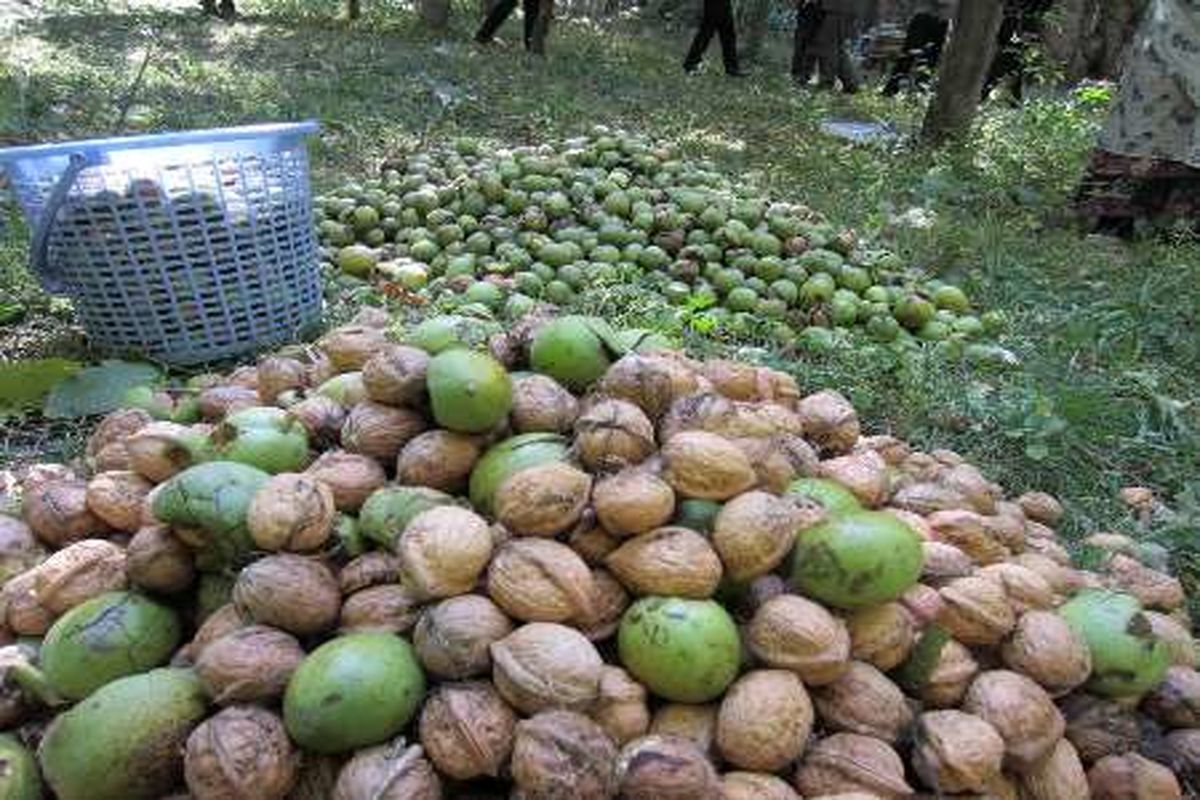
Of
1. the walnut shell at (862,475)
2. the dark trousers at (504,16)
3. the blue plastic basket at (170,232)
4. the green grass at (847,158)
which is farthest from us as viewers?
the dark trousers at (504,16)

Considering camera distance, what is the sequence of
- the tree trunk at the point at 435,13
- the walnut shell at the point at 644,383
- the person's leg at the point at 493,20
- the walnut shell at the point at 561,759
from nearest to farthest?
1. the walnut shell at the point at 561,759
2. the walnut shell at the point at 644,383
3. the person's leg at the point at 493,20
4. the tree trunk at the point at 435,13

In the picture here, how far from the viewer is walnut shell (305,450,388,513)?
215cm

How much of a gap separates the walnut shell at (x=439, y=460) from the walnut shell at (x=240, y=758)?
57cm

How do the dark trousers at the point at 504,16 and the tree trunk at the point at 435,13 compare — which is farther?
the tree trunk at the point at 435,13

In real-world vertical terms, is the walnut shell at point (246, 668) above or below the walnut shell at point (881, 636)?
below

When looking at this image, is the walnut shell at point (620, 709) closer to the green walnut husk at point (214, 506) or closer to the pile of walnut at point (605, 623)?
the pile of walnut at point (605, 623)

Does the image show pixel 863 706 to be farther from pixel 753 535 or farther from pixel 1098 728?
pixel 1098 728

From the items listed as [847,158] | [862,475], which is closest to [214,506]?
[862,475]

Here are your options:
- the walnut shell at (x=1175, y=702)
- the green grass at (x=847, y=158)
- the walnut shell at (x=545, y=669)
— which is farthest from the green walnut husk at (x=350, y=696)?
the green grass at (x=847, y=158)

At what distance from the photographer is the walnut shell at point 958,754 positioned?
5.96ft

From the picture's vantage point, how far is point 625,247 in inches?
203

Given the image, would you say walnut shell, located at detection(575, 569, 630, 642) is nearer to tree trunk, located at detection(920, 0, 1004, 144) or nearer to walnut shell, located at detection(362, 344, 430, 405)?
walnut shell, located at detection(362, 344, 430, 405)

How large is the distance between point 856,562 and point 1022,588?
47 centimetres

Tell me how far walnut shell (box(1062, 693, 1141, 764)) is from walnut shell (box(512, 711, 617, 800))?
98 centimetres
